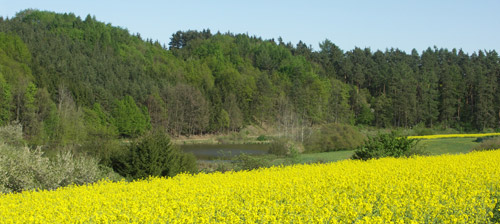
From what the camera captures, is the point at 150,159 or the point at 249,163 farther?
the point at 249,163

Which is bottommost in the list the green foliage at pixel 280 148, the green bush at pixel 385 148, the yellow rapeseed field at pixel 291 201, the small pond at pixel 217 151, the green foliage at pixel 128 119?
the small pond at pixel 217 151

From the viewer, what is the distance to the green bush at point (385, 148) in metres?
22.7

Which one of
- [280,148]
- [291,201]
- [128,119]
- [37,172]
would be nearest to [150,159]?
[37,172]

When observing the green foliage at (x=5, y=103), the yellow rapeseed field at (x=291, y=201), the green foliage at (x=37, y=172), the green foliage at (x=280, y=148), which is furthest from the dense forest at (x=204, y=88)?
the yellow rapeseed field at (x=291, y=201)

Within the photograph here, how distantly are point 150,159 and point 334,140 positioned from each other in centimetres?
2818

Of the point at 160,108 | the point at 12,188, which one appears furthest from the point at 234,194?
the point at 160,108

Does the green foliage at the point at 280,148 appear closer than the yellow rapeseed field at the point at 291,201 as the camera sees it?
No

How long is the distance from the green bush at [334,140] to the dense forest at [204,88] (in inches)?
975

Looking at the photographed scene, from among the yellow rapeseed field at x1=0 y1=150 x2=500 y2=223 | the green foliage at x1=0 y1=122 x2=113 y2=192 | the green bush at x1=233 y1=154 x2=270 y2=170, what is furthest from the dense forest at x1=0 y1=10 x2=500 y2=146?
the yellow rapeseed field at x1=0 y1=150 x2=500 y2=223

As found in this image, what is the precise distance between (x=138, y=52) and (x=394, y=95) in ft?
210

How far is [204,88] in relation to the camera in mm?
109812

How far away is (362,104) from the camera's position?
108m

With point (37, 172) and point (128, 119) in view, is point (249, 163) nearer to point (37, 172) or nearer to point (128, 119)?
point (37, 172)

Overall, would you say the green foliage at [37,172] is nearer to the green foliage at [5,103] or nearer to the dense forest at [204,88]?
the dense forest at [204,88]
